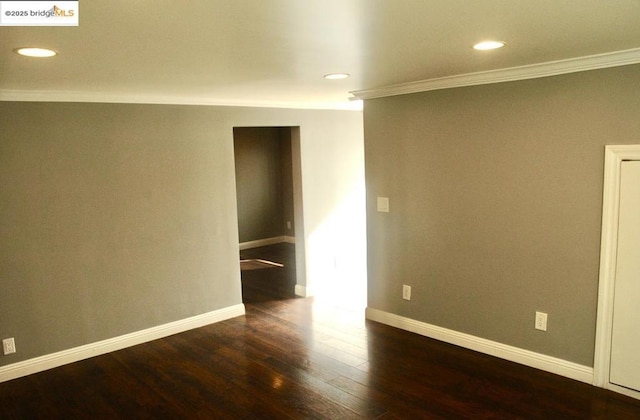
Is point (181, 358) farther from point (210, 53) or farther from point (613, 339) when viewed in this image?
point (613, 339)

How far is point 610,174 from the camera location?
113 inches

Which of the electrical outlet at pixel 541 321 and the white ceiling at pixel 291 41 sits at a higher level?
the white ceiling at pixel 291 41

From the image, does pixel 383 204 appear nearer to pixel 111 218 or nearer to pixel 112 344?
pixel 111 218

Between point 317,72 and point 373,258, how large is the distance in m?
1.97

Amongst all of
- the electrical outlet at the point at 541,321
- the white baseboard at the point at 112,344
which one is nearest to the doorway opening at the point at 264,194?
the white baseboard at the point at 112,344

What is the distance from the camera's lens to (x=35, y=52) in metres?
2.16

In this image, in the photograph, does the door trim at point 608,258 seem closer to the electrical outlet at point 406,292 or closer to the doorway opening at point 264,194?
the electrical outlet at point 406,292

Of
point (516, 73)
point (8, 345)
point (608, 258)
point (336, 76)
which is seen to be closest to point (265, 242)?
point (8, 345)

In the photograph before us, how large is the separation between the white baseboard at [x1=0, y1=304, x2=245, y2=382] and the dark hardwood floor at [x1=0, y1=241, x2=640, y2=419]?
65 mm

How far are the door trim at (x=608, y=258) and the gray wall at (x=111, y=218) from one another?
3107 mm

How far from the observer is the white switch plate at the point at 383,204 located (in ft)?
13.8

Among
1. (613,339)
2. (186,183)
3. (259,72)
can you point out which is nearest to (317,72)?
(259,72)

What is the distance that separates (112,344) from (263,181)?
4.60 m

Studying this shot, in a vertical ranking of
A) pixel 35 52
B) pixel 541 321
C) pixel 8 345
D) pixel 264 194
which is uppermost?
pixel 35 52
